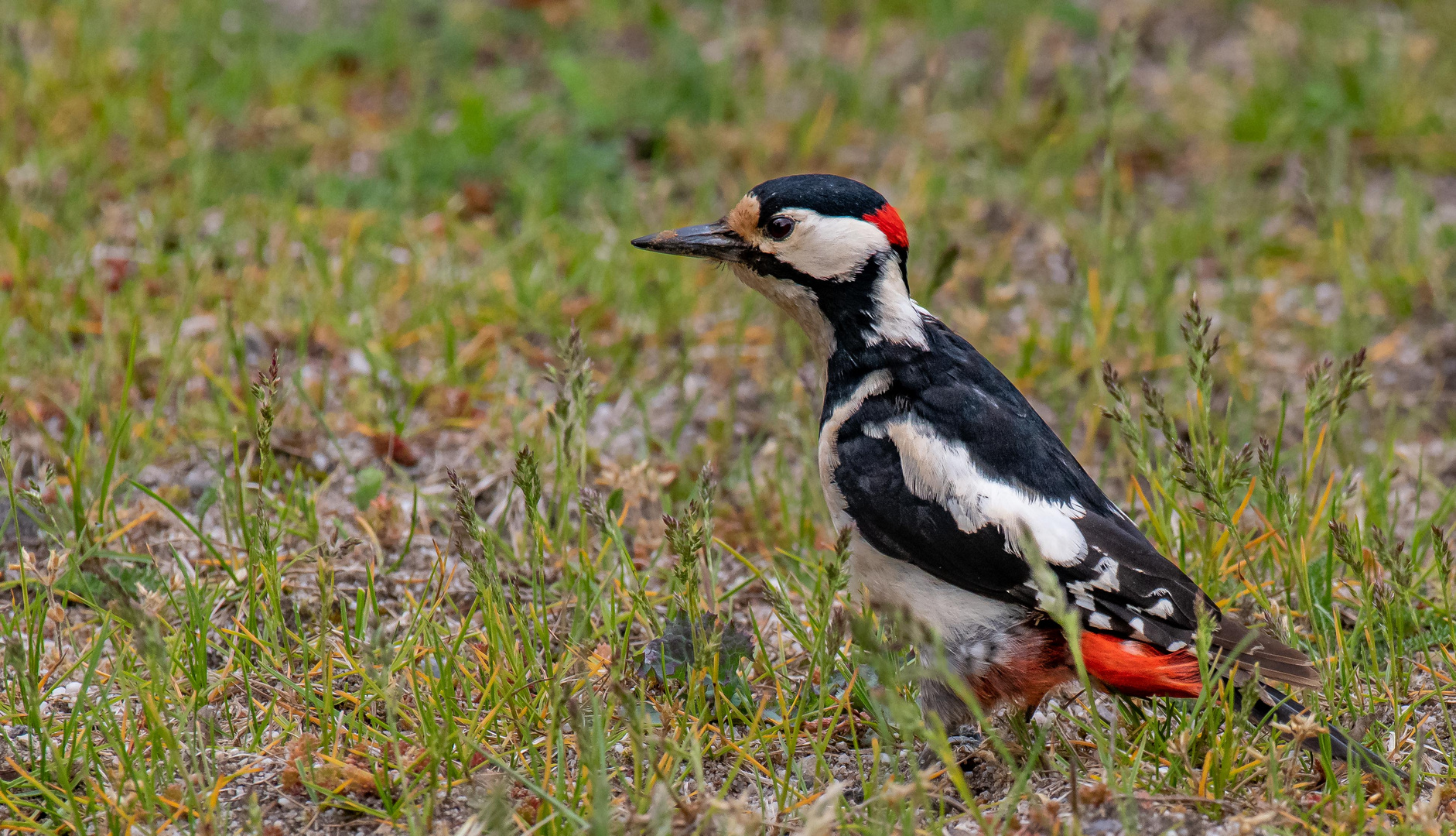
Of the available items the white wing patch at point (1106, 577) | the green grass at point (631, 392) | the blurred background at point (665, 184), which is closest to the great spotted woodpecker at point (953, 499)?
the white wing patch at point (1106, 577)

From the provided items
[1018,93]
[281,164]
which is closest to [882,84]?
[1018,93]

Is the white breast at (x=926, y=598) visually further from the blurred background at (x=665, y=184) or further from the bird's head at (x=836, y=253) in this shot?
the blurred background at (x=665, y=184)

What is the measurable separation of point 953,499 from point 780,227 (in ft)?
2.66

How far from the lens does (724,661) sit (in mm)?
3096

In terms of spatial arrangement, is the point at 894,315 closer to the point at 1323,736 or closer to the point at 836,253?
the point at 836,253

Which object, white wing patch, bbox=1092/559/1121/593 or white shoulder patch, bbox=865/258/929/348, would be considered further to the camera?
white shoulder patch, bbox=865/258/929/348

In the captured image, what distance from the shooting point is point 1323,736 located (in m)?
2.70

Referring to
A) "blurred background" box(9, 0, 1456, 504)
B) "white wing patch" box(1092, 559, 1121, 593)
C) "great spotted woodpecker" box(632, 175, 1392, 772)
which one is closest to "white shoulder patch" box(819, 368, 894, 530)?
"great spotted woodpecker" box(632, 175, 1392, 772)

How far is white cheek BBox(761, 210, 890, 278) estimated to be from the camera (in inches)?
130

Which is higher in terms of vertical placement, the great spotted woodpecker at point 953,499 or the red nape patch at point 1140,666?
the great spotted woodpecker at point 953,499

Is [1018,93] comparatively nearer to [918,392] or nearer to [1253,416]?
[1253,416]

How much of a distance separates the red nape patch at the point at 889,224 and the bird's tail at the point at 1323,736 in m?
1.26

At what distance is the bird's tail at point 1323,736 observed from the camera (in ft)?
8.73

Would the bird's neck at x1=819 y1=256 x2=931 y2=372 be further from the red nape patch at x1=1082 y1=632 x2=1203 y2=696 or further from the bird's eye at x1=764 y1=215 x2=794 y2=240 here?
the red nape patch at x1=1082 y1=632 x2=1203 y2=696
